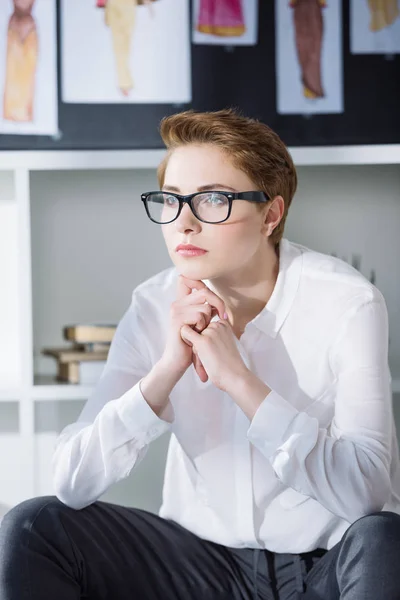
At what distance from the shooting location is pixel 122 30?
2.76 meters

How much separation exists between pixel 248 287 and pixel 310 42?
117 cm

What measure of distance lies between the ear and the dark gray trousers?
68 cm

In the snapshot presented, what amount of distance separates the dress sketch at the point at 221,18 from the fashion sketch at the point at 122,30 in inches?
6.8

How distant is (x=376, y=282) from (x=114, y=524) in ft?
4.85

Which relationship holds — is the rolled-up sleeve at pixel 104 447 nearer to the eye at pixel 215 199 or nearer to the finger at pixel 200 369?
the finger at pixel 200 369

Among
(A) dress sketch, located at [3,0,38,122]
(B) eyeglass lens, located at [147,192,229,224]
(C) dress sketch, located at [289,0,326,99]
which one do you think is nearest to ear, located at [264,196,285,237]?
(B) eyeglass lens, located at [147,192,229,224]

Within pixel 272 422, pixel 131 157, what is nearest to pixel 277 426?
pixel 272 422

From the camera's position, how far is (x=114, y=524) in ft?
5.93

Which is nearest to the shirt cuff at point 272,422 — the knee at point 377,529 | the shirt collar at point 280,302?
the knee at point 377,529

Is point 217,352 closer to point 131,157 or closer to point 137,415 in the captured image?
point 137,415

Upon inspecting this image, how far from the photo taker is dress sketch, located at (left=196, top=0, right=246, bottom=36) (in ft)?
9.09

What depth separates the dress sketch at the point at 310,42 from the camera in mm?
2785

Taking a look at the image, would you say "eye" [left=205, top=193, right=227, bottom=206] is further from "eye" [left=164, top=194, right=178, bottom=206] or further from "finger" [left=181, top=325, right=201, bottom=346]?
"finger" [left=181, top=325, right=201, bottom=346]

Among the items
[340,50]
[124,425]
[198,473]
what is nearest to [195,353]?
[124,425]
